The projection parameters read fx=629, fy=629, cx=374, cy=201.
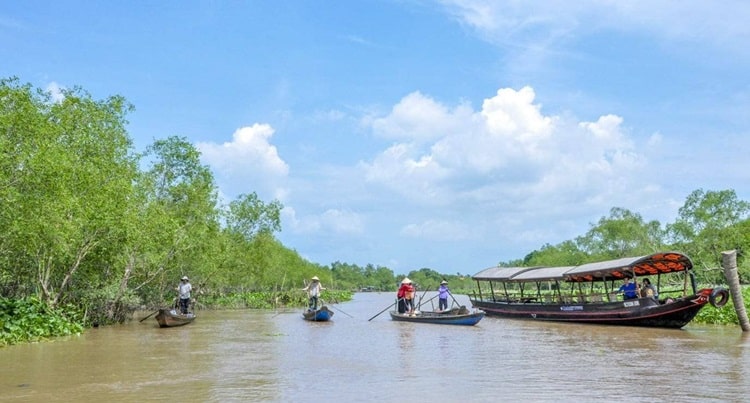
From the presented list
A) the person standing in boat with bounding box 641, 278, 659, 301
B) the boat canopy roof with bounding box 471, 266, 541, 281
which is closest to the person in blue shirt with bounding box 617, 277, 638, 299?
the person standing in boat with bounding box 641, 278, 659, 301

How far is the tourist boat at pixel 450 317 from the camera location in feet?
74.7

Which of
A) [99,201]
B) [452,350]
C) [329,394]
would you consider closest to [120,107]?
[99,201]

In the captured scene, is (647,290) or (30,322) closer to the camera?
(30,322)

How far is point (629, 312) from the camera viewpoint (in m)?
Answer: 21.8

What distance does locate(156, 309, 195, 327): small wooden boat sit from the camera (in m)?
23.5

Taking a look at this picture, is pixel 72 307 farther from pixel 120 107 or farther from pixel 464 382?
pixel 464 382

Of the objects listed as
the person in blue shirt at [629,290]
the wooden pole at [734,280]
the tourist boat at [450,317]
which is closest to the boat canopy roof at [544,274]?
the person in blue shirt at [629,290]

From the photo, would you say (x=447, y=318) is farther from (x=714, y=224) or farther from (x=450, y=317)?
(x=714, y=224)

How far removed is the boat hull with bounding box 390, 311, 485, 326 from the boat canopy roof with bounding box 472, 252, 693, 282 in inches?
186

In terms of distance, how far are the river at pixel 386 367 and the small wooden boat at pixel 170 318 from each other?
2.63m

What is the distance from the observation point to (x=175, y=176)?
105 ft

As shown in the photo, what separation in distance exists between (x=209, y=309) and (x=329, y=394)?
3403 centimetres

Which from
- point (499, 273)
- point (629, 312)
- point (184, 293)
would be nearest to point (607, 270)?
point (629, 312)

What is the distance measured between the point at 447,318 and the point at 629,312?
6336 mm
